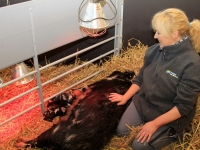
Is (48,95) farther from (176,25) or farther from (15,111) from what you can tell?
(176,25)

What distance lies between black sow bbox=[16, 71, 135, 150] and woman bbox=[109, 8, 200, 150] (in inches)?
6.3

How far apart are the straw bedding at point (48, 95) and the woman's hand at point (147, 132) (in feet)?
0.51

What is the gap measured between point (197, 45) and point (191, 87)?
0.38 metres

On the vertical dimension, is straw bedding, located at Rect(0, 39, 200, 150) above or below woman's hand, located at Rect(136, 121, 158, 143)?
below

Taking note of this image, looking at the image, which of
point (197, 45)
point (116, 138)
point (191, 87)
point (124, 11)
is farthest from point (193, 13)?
point (116, 138)

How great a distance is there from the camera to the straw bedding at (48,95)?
9.30 feet

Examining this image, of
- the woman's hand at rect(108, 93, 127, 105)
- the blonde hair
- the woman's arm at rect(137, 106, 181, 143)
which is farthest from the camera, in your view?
the woman's hand at rect(108, 93, 127, 105)

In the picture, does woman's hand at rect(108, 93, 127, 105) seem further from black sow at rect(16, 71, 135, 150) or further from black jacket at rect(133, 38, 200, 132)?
black jacket at rect(133, 38, 200, 132)

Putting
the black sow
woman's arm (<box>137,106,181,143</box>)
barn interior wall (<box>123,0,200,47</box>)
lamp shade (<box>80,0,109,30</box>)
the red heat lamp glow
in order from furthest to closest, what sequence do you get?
1. barn interior wall (<box>123,0,200,47</box>)
2. the red heat lamp glow
3. lamp shade (<box>80,0,109,30</box>)
4. the black sow
5. woman's arm (<box>137,106,181,143</box>)

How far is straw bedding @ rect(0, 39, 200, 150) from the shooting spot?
2.83m

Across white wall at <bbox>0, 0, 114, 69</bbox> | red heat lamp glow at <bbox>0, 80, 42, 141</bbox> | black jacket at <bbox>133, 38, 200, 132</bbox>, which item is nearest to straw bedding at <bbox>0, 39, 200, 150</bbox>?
red heat lamp glow at <bbox>0, 80, 42, 141</bbox>

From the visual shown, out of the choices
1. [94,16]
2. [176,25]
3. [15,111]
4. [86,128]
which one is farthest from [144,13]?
[15,111]

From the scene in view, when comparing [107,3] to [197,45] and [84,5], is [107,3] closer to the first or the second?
[84,5]

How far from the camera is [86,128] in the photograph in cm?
264
